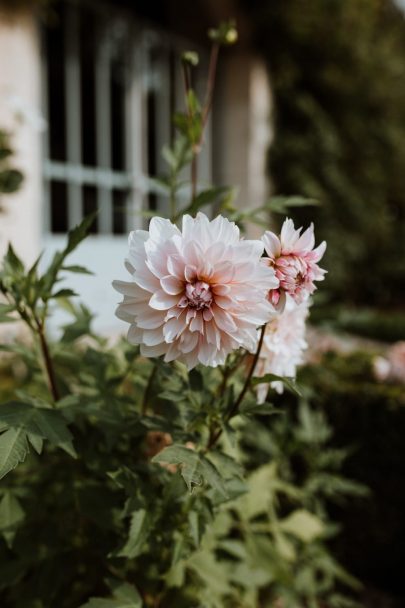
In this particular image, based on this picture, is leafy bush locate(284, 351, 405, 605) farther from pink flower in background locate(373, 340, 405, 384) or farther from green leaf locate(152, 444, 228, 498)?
green leaf locate(152, 444, 228, 498)

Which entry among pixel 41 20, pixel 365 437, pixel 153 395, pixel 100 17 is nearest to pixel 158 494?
pixel 153 395

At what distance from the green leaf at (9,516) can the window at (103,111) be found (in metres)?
3.96

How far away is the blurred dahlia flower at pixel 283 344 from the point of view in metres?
0.97

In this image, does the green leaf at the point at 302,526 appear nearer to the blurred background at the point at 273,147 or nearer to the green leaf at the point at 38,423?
the blurred background at the point at 273,147

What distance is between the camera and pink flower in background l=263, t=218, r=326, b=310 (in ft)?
2.56

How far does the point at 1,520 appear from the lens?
105 cm

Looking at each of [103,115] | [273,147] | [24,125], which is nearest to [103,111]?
[103,115]

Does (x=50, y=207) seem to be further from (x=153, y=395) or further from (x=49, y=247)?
(x=153, y=395)

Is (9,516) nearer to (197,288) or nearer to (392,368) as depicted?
(197,288)

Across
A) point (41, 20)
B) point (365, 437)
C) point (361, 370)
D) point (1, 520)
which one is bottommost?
point (365, 437)

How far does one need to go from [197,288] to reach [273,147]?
6.62 metres

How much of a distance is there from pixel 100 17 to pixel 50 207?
1793mm

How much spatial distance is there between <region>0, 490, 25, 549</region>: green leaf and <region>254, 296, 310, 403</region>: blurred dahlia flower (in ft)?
1.60

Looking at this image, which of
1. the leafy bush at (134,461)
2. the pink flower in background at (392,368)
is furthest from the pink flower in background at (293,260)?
the pink flower in background at (392,368)
